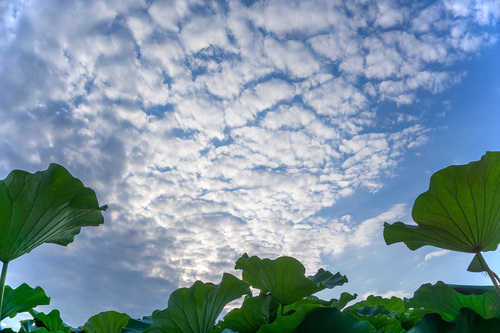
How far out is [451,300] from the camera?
152 centimetres

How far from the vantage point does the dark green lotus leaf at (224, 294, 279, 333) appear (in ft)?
Answer: 5.31

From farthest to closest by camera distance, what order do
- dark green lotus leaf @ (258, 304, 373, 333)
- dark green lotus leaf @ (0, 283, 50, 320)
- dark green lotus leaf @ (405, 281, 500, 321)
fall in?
dark green lotus leaf @ (0, 283, 50, 320) < dark green lotus leaf @ (405, 281, 500, 321) < dark green lotus leaf @ (258, 304, 373, 333)

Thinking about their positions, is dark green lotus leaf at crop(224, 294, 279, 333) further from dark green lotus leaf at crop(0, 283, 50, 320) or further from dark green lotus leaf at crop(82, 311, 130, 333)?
dark green lotus leaf at crop(0, 283, 50, 320)

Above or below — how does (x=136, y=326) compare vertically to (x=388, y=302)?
above

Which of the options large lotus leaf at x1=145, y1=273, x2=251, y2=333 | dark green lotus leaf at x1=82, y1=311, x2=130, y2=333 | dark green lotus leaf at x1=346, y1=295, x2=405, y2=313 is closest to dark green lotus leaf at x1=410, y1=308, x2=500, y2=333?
large lotus leaf at x1=145, y1=273, x2=251, y2=333

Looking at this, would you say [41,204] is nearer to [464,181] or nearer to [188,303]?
[188,303]

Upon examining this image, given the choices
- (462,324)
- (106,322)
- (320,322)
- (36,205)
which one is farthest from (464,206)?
(106,322)

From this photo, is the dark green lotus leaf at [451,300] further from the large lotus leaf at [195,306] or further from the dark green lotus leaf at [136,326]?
the dark green lotus leaf at [136,326]

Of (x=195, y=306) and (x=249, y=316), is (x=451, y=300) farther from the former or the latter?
(x=195, y=306)

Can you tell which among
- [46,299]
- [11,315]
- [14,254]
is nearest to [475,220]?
[14,254]

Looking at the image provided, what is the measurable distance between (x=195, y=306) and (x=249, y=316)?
0.32 metres

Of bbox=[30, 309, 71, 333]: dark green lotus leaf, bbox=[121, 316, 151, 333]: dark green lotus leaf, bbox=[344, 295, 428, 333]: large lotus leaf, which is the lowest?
bbox=[344, 295, 428, 333]: large lotus leaf

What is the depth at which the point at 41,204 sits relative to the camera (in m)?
1.55

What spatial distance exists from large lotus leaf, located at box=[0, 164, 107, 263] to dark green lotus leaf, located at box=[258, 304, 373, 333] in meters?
1.25
